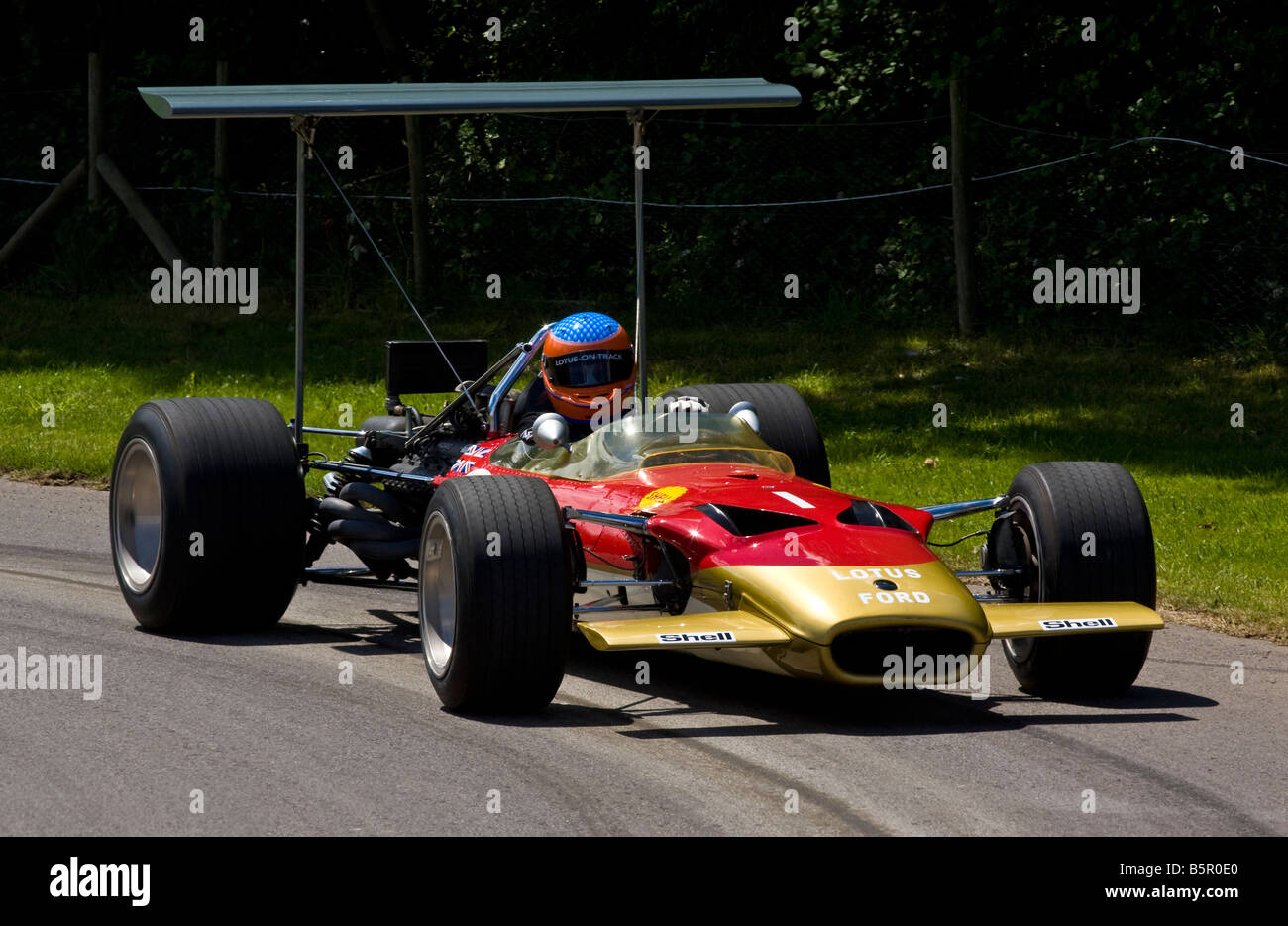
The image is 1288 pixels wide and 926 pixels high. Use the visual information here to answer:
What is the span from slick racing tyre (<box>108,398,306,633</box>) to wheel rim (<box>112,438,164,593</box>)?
164 mm

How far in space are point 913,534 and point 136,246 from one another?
48.9 ft

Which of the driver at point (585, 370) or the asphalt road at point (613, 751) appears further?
the driver at point (585, 370)

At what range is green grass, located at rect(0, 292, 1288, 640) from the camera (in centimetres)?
1120

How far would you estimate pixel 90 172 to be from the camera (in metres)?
19.6

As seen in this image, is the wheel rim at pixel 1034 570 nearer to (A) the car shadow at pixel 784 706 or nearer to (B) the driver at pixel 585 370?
(A) the car shadow at pixel 784 706

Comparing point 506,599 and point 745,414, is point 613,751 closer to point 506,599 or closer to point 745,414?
point 506,599

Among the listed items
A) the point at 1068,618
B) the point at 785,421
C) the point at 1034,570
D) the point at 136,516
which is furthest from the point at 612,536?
the point at 136,516

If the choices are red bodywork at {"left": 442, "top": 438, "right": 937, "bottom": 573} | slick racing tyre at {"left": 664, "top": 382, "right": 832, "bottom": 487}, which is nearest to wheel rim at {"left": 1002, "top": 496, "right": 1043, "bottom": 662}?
red bodywork at {"left": 442, "top": 438, "right": 937, "bottom": 573}

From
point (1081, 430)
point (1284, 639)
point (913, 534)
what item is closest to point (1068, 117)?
point (1081, 430)

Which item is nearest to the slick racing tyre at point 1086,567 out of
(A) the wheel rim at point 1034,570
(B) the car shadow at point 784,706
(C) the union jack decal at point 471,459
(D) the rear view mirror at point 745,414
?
(A) the wheel rim at point 1034,570

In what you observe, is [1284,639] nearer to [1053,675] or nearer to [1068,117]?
[1053,675]

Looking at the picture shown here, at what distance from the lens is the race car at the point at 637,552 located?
250 inches

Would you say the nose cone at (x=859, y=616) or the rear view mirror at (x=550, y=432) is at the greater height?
the rear view mirror at (x=550, y=432)

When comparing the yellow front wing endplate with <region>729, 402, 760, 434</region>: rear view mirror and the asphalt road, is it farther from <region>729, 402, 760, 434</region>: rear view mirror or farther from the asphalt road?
<region>729, 402, 760, 434</region>: rear view mirror
